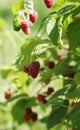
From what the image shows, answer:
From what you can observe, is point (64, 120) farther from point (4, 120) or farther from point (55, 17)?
point (4, 120)

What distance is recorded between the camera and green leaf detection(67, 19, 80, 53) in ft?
5.79

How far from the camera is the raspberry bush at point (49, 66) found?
5.65 ft

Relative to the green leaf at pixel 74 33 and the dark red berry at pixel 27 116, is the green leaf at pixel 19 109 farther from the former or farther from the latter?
the green leaf at pixel 74 33

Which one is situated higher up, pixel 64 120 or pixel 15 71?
pixel 15 71

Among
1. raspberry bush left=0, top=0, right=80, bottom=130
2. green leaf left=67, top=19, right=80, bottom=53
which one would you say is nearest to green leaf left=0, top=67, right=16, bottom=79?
raspberry bush left=0, top=0, right=80, bottom=130

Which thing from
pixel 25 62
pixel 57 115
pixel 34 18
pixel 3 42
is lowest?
pixel 57 115

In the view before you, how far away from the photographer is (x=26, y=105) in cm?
262

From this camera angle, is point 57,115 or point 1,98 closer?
point 57,115

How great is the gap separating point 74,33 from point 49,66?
77cm

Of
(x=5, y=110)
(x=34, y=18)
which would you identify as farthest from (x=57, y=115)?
(x=5, y=110)

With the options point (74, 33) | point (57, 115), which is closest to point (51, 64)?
point (57, 115)

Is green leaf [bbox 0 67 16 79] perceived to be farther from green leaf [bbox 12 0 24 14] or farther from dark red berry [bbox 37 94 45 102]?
green leaf [bbox 12 0 24 14]

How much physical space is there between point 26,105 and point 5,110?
0.85 feet

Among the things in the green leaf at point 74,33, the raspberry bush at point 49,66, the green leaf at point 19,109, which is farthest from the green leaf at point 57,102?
the green leaf at point 19,109
